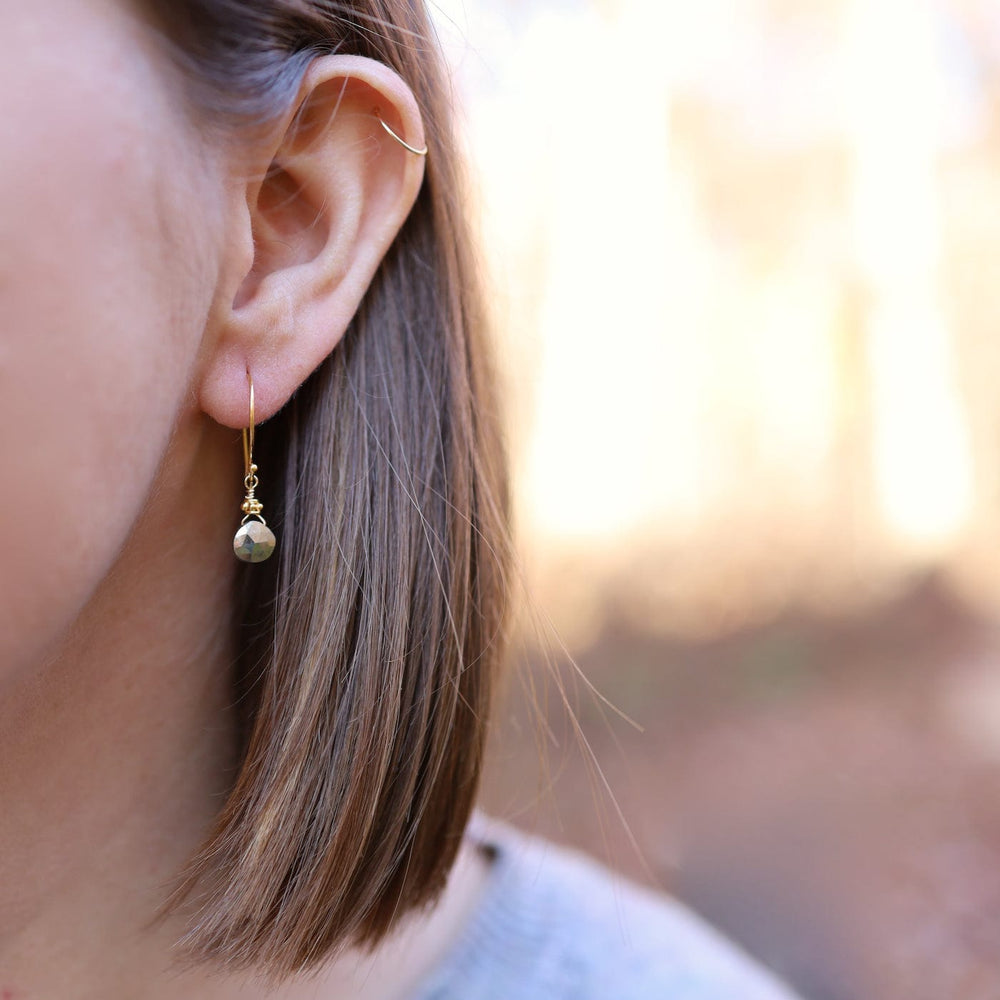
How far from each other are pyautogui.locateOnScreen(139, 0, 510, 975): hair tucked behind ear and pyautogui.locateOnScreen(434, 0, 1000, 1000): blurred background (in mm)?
3032

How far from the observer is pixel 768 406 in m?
5.49

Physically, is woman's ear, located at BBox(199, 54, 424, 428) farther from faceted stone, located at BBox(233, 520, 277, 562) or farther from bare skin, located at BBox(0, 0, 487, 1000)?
faceted stone, located at BBox(233, 520, 277, 562)

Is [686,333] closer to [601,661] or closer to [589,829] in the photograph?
[601,661]

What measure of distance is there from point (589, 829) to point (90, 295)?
3593mm

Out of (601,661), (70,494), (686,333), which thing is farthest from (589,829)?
(70,494)

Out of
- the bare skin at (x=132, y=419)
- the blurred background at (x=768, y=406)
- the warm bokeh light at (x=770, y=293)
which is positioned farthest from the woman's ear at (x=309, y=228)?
the warm bokeh light at (x=770, y=293)

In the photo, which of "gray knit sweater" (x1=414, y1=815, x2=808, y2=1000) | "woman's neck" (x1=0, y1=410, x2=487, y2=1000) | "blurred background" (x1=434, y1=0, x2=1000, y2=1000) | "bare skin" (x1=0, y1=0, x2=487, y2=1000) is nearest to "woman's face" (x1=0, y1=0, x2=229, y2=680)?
"bare skin" (x1=0, y1=0, x2=487, y2=1000)

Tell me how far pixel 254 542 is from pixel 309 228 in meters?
0.32

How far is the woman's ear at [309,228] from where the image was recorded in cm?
90

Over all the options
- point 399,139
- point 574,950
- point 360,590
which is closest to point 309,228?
point 399,139

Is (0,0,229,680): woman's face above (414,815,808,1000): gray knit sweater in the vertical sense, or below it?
above

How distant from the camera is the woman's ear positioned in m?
0.90

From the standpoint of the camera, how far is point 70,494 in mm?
789

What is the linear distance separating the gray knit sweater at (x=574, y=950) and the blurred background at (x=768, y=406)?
2.64 m
